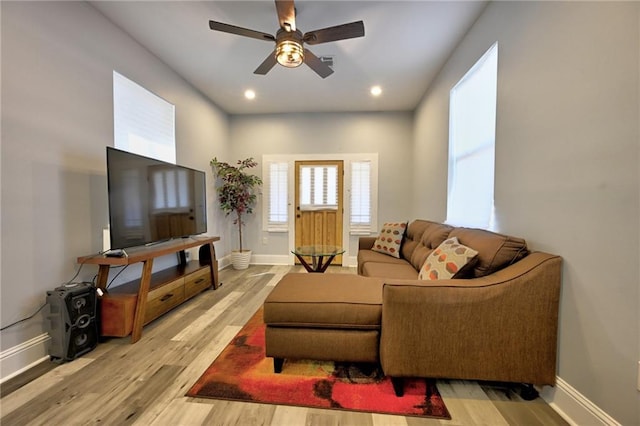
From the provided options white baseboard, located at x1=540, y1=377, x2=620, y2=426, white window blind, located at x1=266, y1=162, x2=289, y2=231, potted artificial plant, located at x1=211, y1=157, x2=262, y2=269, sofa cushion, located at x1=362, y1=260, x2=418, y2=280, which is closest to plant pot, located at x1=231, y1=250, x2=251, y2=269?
potted artificial plant, located at x1=211, y1=157, x2=262, y2=269

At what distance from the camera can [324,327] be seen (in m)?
1.50

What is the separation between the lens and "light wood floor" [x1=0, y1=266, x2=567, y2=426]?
1.26m

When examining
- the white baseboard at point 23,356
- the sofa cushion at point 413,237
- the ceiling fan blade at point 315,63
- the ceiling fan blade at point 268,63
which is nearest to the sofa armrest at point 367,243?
the sofa cushion at point 413,237

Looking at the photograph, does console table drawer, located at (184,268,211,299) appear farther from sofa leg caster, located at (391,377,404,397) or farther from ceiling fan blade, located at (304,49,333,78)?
ceiling fan blade, located at (304,49,333,78)

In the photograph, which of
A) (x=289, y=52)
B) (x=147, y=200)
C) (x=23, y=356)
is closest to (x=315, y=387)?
(x=23, y=356)

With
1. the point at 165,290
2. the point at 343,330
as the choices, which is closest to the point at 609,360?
the point at 343,330

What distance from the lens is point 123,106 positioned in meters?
2.49

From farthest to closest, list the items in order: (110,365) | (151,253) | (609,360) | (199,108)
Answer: (199,108) → (151,253) → (110,365) → (609,360)

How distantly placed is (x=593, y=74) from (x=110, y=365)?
319cm

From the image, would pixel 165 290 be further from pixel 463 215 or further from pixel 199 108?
pixel 463 215

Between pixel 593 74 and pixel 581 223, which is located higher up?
pixel 593 74

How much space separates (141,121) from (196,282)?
1843mm

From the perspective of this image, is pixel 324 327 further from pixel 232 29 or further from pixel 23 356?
pixel 232 29

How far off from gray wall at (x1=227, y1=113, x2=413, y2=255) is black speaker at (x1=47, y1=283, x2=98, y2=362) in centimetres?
285
